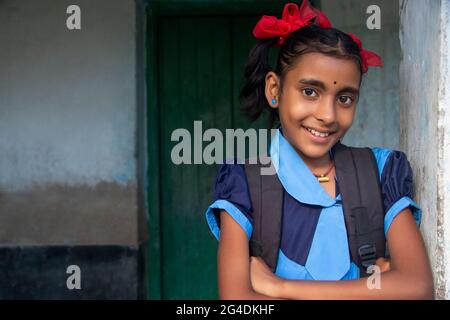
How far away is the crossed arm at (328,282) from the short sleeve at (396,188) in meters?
0.02

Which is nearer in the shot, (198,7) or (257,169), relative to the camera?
(257,169)

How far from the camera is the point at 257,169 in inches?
77.0

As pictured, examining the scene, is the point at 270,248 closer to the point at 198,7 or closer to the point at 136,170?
the point at 136,170

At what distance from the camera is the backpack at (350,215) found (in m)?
1.88

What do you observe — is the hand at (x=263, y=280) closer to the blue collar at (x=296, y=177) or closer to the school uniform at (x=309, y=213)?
the school uniform at (x=309, y=213)

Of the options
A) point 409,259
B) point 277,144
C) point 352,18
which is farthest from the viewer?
point 352,18

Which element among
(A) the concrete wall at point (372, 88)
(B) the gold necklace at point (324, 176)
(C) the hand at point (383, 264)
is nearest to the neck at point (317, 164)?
(B) the gold necklace at point (324, 176)

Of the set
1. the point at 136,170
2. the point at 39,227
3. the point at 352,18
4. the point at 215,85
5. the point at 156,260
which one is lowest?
the point at 156,260

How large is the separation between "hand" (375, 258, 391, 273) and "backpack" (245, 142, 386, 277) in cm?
2

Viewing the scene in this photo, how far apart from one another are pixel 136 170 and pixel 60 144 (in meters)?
0.58

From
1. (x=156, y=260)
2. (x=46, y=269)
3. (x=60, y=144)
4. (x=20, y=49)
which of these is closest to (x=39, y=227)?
(x=46, y=269)

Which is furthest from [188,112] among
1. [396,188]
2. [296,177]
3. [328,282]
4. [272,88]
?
[328,282]

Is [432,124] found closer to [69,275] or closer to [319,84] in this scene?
[319,84]

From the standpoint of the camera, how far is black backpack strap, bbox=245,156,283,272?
1893mm
